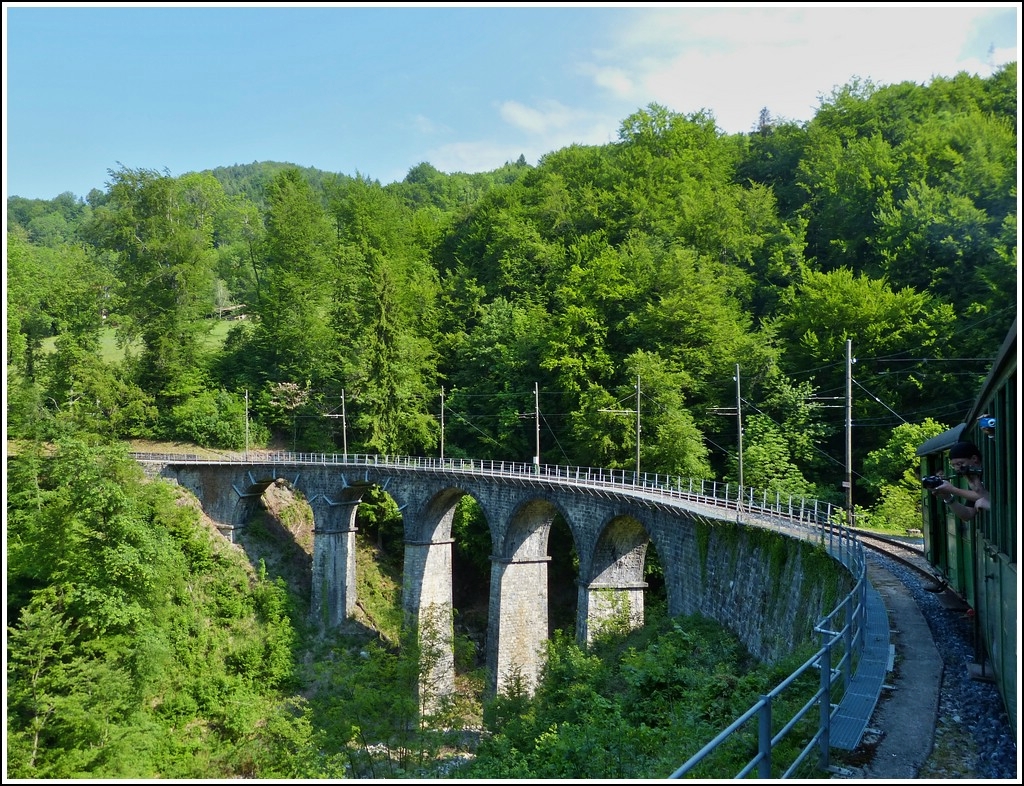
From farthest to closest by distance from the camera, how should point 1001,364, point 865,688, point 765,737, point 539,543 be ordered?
point 539,543
point 865,688
point 1001,364
point 765,737

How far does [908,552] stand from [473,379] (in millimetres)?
31712

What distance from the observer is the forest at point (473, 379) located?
76.1 feet

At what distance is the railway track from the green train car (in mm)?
4460

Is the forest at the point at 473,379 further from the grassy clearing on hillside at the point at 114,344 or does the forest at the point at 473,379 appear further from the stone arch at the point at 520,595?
the stone arch at the point at 520,595

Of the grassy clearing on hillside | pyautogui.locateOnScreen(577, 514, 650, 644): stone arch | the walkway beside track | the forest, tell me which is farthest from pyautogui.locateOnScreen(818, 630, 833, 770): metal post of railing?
the grassy clearing on hillside

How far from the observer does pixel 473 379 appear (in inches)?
1918

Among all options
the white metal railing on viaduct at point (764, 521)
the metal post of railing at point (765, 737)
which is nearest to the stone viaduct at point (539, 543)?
the white metal railing on viaduct at point (764, 521)

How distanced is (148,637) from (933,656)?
25.2 metres

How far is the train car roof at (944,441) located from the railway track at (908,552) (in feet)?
7.26

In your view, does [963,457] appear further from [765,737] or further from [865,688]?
[765,737]

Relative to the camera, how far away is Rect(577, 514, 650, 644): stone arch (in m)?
26.7

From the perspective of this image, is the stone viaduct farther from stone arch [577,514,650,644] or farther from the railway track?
the railway track

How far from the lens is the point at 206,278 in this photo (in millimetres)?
53281

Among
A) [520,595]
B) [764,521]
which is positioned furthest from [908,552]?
[520,595]
